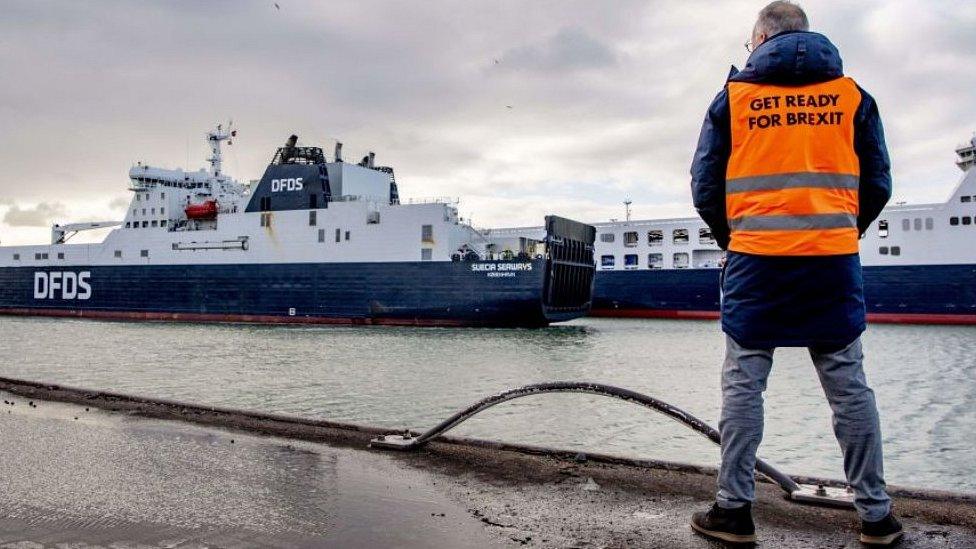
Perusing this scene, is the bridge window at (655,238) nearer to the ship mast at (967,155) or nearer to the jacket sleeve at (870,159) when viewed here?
the ship mast at (967,155)

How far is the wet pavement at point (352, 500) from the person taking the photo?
6.65ft

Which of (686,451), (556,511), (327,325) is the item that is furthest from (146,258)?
(556,511)

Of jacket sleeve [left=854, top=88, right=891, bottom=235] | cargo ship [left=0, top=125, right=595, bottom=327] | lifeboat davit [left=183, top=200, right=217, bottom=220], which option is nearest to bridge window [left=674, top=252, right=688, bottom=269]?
cargo ship [left=0, top=125, right=595, bottom=327]

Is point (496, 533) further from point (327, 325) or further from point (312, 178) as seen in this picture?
Result: point (312, 178)

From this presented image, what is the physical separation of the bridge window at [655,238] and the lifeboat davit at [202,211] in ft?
69.2

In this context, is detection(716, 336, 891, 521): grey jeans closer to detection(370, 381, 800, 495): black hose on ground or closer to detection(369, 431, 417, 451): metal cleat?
detection(370, 381, 800, 495): black hose on ground

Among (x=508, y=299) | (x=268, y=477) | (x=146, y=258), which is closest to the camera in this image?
(x=268, y=477)

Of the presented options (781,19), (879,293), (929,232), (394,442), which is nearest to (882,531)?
(781,19)

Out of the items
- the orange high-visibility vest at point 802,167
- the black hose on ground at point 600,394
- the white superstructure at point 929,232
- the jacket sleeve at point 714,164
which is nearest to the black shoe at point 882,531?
the black hose on ground at point 600,394

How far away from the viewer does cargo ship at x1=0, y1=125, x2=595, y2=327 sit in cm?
2448

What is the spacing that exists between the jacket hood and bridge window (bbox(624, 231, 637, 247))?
1367 inches

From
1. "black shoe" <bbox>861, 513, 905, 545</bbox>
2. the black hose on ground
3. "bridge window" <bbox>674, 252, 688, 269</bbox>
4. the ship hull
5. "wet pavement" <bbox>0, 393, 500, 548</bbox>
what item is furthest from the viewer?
"bridge window" <bbox>674, 252, 688, 269</bbox>

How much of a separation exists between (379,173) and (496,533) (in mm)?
30055

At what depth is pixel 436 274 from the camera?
2492 centimetres
